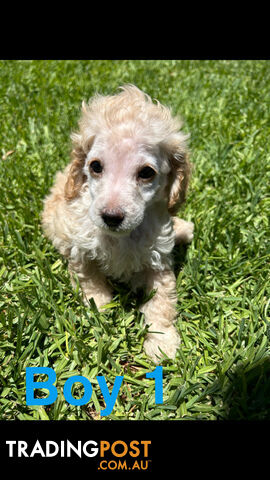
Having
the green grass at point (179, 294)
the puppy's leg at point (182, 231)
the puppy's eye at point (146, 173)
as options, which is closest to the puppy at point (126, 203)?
the puppy's eye at point (146, 173)

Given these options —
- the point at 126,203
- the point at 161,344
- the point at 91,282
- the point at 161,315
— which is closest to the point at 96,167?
the point at 126,203

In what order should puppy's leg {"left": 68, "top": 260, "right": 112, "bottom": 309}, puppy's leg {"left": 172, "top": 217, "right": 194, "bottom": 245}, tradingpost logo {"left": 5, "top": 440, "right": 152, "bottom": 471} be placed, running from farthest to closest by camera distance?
puppy's leg {"left": 172, "top": 217, "right": 194, "bottom": 245} < puppy's leg {"left": 68, "top": 260, "right": 112, "bottom": 309} < tradingpost logo {"left": 5, "top": 440, "right": 152, "bottom": 471}

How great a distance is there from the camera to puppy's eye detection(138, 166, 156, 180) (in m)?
2.61

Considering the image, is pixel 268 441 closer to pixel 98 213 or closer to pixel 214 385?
pixel 214 385

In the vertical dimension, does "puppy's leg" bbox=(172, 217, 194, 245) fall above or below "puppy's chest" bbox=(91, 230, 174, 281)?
above

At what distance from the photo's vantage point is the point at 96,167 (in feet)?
8.78

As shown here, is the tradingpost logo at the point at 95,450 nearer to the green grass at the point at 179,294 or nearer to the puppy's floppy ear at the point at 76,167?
the green grass at the point at 179,294

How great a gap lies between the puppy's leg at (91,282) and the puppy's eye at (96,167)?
83cm

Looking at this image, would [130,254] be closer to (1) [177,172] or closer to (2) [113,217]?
(2) [113,217]

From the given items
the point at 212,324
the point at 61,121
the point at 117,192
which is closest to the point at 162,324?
the point at 212,324

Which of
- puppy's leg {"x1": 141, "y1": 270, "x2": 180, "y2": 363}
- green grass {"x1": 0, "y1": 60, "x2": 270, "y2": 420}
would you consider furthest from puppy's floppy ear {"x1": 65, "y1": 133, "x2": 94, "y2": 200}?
puppy's leg {"x1": 141, "y1": 270, "x2": 180, "y2": 363}

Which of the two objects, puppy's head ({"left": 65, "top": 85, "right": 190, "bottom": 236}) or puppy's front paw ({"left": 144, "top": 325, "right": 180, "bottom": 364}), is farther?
puppy's front paw ({"left": 144, "top": 325, "right": 180, "bottom": 364})

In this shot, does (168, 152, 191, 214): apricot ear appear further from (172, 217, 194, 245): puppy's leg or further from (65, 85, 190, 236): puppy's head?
(172, 217, 194, 245): puppy's leg
